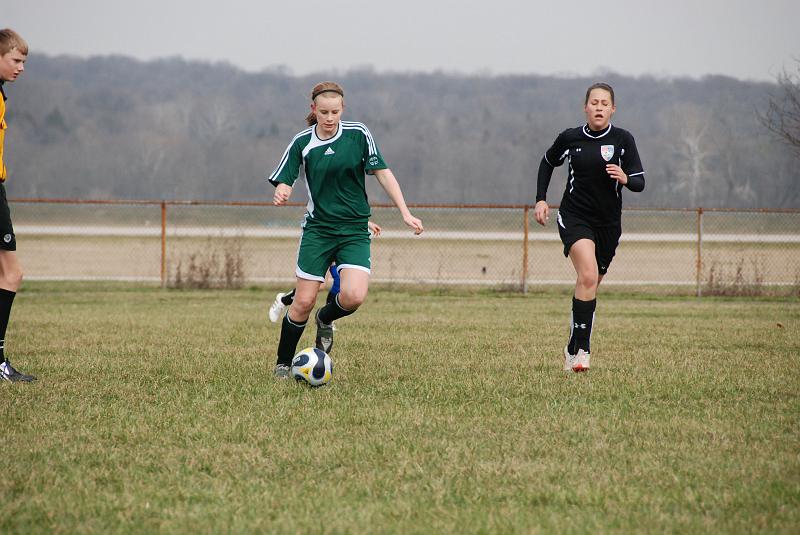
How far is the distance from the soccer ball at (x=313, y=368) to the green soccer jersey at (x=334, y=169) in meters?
0.96

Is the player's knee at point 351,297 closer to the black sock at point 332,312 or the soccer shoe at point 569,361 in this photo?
the black sock at point 332,312

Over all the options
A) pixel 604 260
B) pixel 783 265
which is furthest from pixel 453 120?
pixel 604 260

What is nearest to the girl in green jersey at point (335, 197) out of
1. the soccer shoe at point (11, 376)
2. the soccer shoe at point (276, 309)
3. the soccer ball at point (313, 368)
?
the soccer ball at point (313, 368)

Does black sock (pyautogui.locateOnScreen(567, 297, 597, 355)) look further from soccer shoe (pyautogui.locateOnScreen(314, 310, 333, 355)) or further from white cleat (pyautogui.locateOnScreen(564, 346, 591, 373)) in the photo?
soccer shoe (pyautogui.locateOnScreen(314, 310, 333, 355))

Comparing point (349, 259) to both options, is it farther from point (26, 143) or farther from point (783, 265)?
point (26, 143)

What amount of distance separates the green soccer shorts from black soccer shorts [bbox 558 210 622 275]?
68.7 inches

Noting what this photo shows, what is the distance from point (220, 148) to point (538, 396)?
345ft

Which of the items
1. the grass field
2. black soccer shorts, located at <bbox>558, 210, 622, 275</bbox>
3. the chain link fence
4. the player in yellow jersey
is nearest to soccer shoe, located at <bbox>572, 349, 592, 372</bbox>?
the grass field

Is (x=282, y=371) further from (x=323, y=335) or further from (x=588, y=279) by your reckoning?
(x=588, y=279)

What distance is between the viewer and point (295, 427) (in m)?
5.57

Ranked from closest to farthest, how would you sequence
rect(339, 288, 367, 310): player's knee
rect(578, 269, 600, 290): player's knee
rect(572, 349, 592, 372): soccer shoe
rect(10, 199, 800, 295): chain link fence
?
rect(339, 288, 367, 310): player's knee → rect(572, 349, 592, 372): soccer shoe → rect(578, 269, 600, 290): player's knee → rect(10, 199, 800, 295): chain link fence

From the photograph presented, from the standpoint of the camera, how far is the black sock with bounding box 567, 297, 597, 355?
7.82 metres

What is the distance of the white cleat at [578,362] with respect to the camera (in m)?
7.73

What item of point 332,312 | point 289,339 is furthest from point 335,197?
point 289,339
